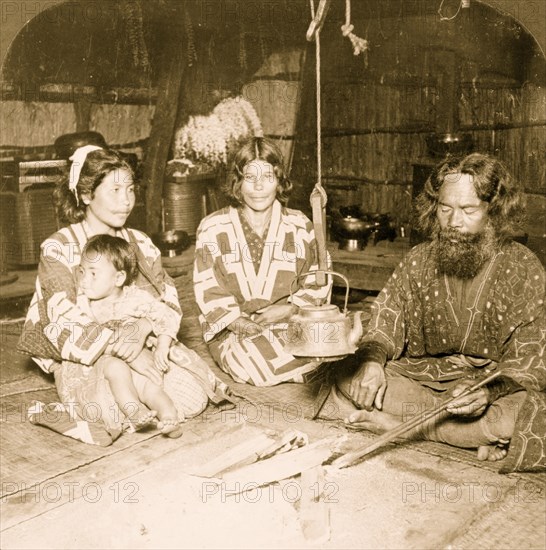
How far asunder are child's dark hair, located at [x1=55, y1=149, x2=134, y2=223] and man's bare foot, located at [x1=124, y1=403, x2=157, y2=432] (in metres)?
1.27

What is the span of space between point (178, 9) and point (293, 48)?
1737mm

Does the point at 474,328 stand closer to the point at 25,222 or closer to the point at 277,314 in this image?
the point at 277,314

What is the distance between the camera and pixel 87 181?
14.0 feet

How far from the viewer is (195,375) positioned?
4.31 metres

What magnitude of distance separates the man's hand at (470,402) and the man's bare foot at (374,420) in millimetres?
496

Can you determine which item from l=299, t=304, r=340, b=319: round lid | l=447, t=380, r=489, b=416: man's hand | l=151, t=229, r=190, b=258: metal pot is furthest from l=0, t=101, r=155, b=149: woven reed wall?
l=447, t=380, r=489, b=416: man's hand

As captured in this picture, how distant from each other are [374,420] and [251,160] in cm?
199

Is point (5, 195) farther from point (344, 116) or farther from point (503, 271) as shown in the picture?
point (503, 271)

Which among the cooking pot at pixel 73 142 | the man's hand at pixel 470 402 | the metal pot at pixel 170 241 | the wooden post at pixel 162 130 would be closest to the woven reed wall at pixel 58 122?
→ the wooden post at pixel 162 130

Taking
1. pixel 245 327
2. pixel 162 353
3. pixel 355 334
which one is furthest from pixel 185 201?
pixel 355 334

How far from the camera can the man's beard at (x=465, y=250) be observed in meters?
3.81

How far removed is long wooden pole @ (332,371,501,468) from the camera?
327 cm

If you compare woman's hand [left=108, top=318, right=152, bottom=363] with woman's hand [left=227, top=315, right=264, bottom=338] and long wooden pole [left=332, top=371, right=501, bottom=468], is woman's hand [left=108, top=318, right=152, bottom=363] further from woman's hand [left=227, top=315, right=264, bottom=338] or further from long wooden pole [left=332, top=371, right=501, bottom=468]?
long wooden pole [left=332, top=371, right=501, bottom=468]

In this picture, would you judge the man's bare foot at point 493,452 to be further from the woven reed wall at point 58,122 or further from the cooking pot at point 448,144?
the woven reed wall at point 58,122
